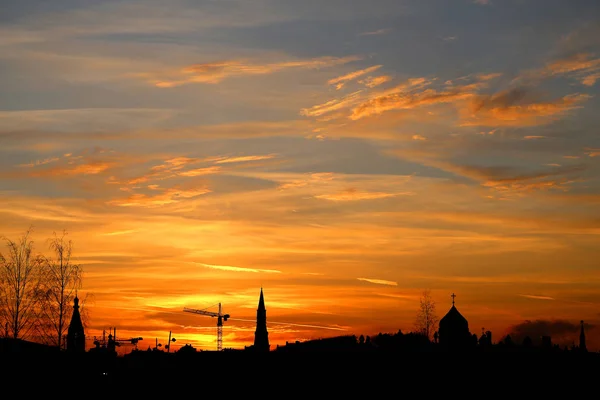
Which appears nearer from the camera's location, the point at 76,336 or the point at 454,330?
the point at 76,336

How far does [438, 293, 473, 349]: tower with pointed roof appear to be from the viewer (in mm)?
191875

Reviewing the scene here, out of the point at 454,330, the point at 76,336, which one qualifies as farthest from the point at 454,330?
the point at 76,336

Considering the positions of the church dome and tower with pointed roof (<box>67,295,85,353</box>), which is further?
the church dome

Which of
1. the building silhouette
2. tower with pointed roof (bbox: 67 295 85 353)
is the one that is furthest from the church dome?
tower with pointed roof (bbox: 67 295 85 353)

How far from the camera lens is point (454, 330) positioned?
19288 centimetres

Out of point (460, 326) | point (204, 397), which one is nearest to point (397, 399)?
point (204, 397)

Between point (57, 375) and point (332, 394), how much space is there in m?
45.4

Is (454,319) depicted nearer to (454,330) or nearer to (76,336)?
(454,330)

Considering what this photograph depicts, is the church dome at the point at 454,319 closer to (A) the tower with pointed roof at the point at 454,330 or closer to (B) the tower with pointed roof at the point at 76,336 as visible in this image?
(A) the tower with pointed roof at the point at 454,330

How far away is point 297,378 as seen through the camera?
141000 mm

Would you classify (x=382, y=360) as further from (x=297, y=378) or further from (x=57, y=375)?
(x=57, y=375)

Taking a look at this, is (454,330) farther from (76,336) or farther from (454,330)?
(76,336)

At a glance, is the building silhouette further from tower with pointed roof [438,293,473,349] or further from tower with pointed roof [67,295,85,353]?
tower with pointed roof [67,295,85,353]

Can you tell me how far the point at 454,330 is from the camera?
193 metres
